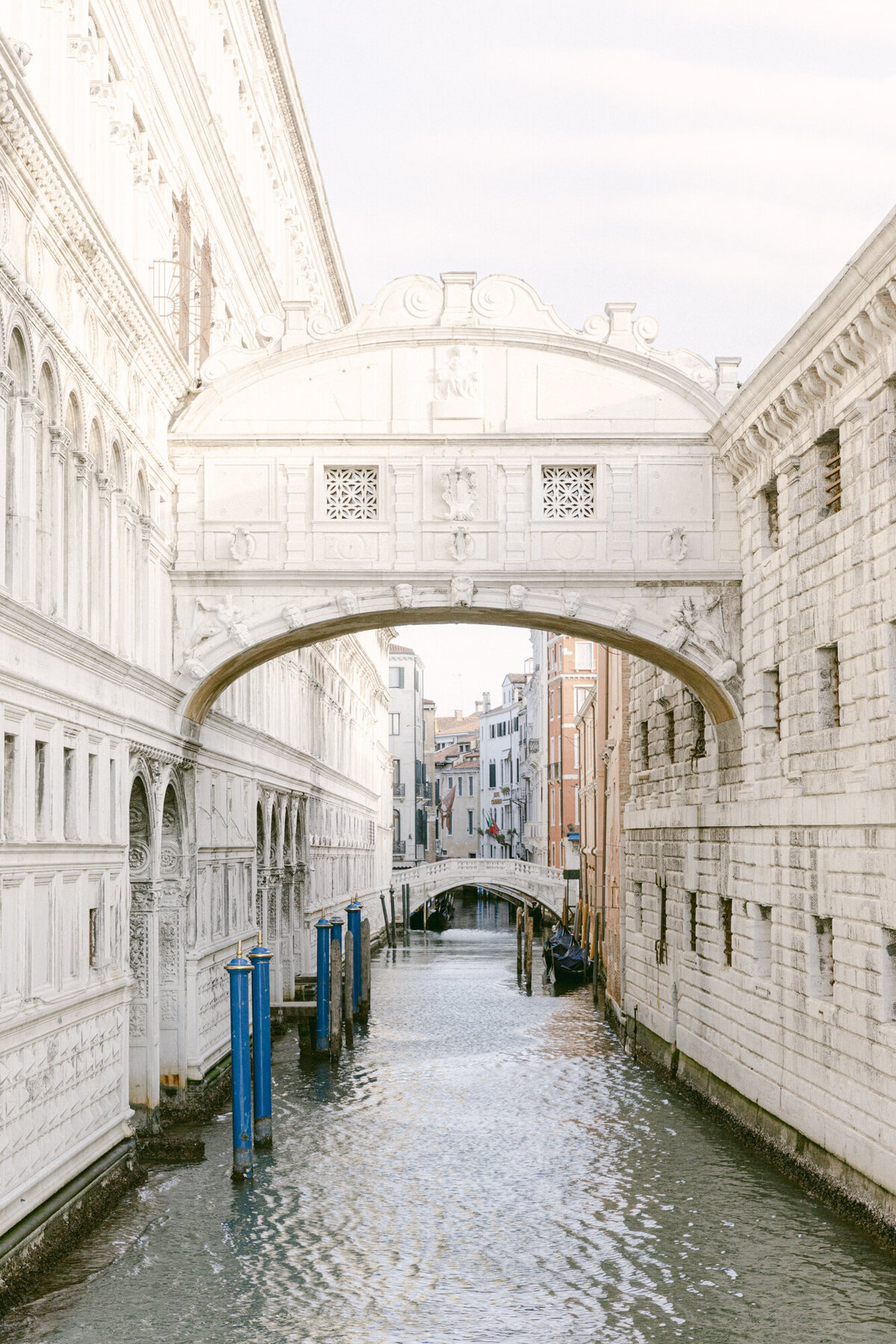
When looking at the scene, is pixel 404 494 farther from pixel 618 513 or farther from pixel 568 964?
pixel 568 964

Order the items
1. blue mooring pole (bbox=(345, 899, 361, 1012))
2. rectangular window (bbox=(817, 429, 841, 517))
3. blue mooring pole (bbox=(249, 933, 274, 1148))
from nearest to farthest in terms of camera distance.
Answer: rectangular window (bbox=(817, 429, 841, 517))
blue mooring pole (bbox=(249, 933, 274, 1148))
blue mooring pole (bbox=(345, 899, 361, 1012))

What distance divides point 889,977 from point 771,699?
15.3 ft

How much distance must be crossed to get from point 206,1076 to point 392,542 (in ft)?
20.1

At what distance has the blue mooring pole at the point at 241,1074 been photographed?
46.3 feet

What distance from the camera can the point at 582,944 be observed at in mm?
37281

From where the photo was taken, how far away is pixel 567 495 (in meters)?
16.8

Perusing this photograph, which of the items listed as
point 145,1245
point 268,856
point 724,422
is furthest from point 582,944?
point 145,1245

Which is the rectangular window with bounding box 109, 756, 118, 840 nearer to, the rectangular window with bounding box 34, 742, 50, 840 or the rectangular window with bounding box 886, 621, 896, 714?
the rectangular window with bounding box 34, 742, 50, 840

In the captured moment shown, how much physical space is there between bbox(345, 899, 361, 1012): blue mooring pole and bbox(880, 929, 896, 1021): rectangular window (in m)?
15.2

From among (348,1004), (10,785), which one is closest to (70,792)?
(10,785)

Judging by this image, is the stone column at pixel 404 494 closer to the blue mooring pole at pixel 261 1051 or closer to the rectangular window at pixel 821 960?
the blue mooring pole at pixel 261 1051

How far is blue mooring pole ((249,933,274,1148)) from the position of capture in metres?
15.4

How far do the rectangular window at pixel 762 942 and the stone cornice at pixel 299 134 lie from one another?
14096 millimetres

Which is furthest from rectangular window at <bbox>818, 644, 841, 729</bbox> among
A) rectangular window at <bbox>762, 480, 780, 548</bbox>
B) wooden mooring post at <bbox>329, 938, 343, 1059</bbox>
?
wooden mooring post at <bbox>329, 938, 343, 1059</bbox>
